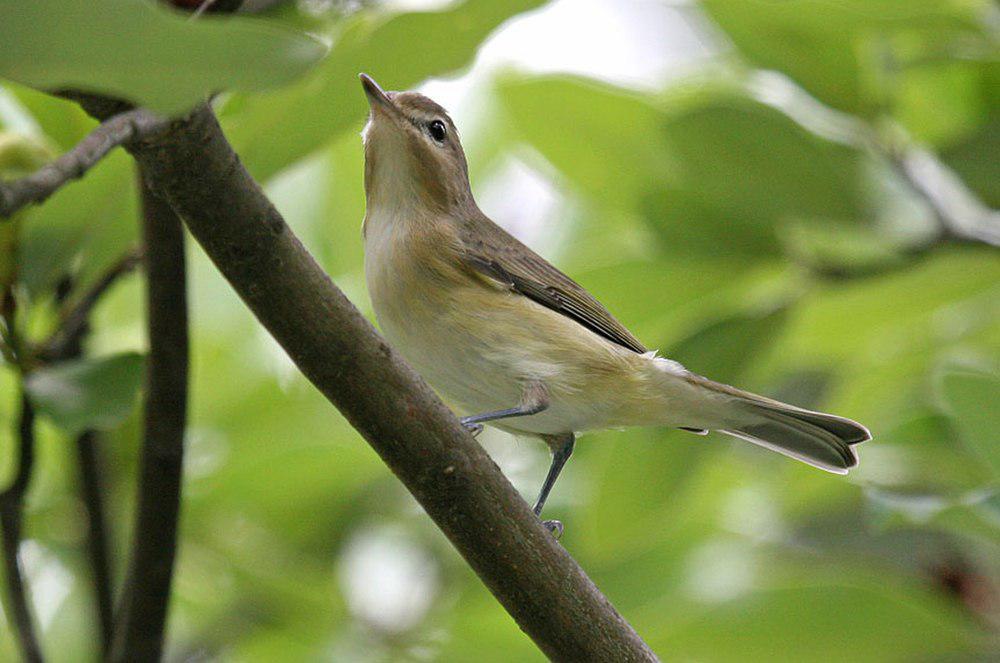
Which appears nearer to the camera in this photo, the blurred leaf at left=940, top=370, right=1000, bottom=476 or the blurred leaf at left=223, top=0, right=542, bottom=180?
the blurred leaf at left=223, top=0, right=542, bottom=180

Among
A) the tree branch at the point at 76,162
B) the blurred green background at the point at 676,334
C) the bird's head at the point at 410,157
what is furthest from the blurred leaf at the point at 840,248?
the tree branch at the point at 76,162

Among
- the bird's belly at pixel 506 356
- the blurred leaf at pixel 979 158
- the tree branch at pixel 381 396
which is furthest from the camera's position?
the bird's belly at pixel 506 356

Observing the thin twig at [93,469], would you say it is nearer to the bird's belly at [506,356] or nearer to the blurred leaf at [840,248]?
the bird's belly at [506,356]

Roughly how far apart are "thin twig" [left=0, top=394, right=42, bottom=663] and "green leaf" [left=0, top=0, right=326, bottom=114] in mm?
960

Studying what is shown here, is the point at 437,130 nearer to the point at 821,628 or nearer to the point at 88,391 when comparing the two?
the point at 88,391

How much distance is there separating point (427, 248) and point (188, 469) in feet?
2.42

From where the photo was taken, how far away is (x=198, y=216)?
4.55 ft

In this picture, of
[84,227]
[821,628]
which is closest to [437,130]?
[84,227]

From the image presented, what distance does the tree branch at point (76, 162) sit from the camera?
3.19ft

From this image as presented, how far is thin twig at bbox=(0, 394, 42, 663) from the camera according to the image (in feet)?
6.25

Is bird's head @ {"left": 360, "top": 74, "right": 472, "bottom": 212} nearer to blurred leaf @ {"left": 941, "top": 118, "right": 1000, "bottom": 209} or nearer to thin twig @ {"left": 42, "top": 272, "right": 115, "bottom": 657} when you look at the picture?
thin twig @ {"left": 42, "top": 272, "right": 115, "bottom": 657}

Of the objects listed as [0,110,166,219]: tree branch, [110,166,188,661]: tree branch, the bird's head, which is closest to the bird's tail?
the bird's head

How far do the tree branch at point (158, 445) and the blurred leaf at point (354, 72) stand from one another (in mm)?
249

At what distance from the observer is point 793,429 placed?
8.80 ft
